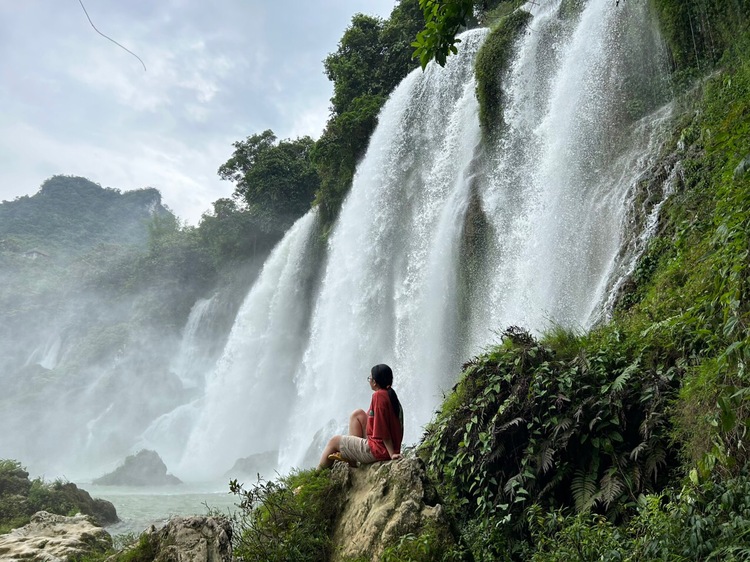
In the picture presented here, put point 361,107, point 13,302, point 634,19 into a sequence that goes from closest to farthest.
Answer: point 634,19 < point 361,107 < point 13,302

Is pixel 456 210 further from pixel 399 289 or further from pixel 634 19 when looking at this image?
pixel 634 19

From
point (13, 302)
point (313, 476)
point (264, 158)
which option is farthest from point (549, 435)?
point (13, 302)

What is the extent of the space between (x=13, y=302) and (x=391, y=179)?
40.3 meters

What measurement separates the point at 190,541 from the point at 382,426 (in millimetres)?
1628

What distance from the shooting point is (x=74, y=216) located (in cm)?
7025

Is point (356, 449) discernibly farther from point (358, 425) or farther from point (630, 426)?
point (630, 426)

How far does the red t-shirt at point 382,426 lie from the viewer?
4.30 meters

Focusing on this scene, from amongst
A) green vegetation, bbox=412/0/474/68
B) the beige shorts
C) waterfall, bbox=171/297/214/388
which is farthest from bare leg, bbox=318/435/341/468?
waterfall, bbox=171/297/214/388

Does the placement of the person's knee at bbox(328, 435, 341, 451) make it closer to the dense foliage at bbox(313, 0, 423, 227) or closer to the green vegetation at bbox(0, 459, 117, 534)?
the green vegetation at bbox(0, 459, 117, 534)

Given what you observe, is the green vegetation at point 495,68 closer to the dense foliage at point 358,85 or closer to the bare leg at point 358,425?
the dense foliage at point 358,85

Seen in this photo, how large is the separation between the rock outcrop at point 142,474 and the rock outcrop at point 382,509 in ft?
62.6

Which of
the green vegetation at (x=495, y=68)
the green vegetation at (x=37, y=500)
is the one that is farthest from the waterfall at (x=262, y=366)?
the green vegetation at (x=37, y=500)

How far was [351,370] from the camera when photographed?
630 inches

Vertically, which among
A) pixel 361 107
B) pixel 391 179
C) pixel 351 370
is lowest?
pixel 351 370
